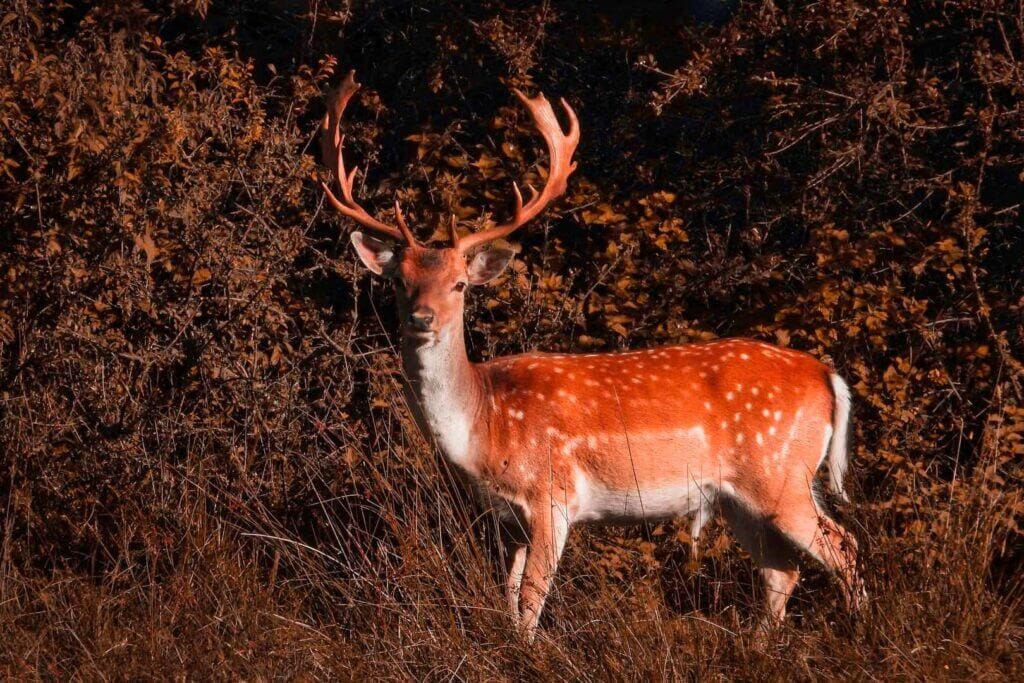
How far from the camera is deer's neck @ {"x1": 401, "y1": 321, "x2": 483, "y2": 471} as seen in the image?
4.94 meters

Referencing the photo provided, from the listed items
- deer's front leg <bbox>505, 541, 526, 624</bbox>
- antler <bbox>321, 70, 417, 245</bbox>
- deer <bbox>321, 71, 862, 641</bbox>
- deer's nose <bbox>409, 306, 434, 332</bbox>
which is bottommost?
deer's front leg <bbox>505, 541, 526, 624</bbox>

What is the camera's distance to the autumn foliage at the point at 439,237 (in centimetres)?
515

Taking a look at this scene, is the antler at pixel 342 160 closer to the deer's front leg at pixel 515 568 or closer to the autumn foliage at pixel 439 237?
the autumn foliage at pixel 439 237

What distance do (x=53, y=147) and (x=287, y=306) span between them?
1480 millimetres

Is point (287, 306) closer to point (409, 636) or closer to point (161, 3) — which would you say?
point (161, 3)

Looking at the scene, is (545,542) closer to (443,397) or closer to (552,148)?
(443,397)

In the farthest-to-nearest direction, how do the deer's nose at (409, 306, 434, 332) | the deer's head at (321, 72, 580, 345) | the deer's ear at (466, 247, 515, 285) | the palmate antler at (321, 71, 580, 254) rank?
1. the palmate antler at (321, 71, 580, 254)
2. the deer's ear at (466, 247, 515, 285)
3. the deer's head at (321, 72, 580, 345)
4. the deer's nose at (409, 306, 434, 332)

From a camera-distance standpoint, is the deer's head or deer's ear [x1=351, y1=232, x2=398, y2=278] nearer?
the deer's head

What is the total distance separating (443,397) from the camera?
4.95 metres

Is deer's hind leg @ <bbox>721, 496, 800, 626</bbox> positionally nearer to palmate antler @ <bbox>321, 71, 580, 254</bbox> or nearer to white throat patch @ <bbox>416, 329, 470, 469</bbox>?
white throat patch @ <bbox>416, 329, 470, 469</bbox>

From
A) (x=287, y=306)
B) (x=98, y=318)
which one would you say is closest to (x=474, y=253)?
(x=287, y=306)

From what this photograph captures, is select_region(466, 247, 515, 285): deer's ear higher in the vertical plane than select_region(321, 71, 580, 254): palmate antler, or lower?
lower

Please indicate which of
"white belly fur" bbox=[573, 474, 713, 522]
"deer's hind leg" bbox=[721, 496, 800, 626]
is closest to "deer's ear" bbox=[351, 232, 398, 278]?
"white belly fur" bbox=[573, 474, 713, 522]

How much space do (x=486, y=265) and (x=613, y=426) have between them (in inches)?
31.9
